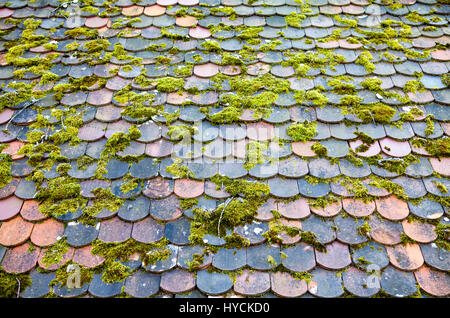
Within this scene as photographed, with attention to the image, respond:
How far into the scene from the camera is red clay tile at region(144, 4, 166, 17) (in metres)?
3.09

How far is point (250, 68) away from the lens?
2719mm

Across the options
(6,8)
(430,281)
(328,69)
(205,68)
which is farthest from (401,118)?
(6,8)

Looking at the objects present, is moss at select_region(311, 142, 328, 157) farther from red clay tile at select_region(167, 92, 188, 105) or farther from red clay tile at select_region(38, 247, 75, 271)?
red clay tile at select_region(38, 247, 75, 271)

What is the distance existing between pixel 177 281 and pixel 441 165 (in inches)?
73.7

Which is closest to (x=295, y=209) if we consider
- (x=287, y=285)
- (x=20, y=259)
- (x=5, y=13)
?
(x=287, y=285)

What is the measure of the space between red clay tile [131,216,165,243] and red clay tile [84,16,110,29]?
202cm

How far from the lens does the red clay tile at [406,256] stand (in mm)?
1828

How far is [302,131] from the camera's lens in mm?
2352

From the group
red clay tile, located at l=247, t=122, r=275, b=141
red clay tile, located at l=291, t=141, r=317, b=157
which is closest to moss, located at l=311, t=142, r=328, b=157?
red clay tile, located at l=291, t=141, r=317, b=157

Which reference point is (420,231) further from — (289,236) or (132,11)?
(132,11)

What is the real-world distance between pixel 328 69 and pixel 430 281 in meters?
1.71

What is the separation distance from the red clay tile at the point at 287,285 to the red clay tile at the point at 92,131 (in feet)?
5.03

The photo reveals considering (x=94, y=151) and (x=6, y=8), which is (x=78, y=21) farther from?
(x=94, y=151)

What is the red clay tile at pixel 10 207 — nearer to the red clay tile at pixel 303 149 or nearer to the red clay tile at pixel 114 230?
the red clay tile at pixel 114 230
